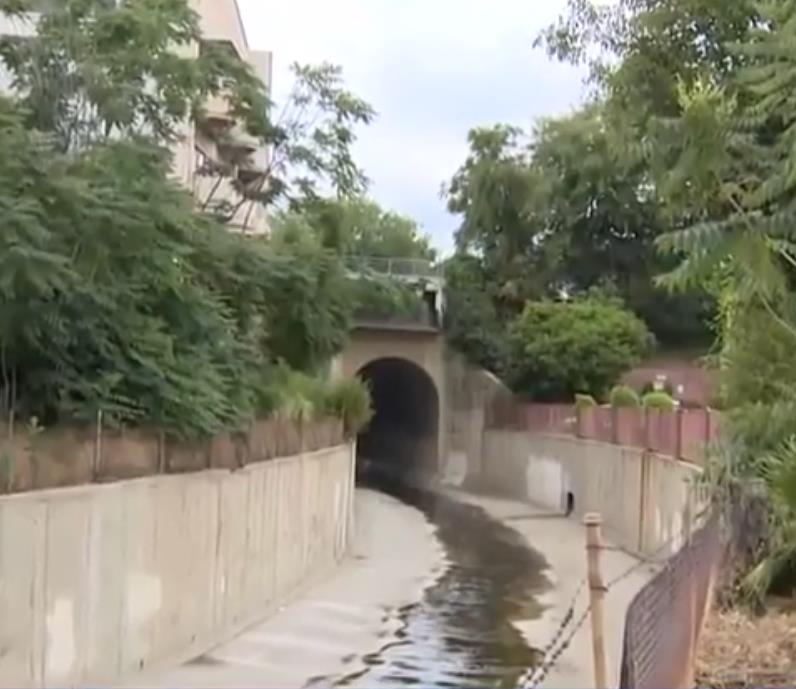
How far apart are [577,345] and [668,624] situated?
39.5 meters

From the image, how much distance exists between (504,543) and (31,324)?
19870 mm

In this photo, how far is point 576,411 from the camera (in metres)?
42.2

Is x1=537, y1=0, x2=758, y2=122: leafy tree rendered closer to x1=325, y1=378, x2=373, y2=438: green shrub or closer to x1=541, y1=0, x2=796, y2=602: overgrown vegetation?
x1=541, y1=0, x2=796, y2=602: overgrown vegetation

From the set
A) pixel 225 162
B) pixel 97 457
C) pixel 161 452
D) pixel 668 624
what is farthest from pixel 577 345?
pixel 668 624

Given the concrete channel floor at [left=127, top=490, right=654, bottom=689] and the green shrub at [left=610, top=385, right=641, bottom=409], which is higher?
the green shrub at [left=610, top=385, right=641, bottom=409]

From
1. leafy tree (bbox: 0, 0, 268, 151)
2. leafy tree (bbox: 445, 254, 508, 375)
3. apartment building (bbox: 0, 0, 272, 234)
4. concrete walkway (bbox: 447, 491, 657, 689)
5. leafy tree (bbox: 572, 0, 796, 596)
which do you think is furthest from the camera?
leafy tree (bbox: 445, 254, 508, 375)

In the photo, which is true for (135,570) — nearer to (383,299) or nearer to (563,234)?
(383,299)

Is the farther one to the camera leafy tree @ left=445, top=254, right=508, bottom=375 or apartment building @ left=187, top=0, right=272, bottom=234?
leafy tree @ left=445, top=254, right=508, bottom=375

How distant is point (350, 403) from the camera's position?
32.5 m

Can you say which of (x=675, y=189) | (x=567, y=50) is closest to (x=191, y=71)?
(x=567, y=50)

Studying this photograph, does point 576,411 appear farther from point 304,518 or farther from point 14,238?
point 14,238

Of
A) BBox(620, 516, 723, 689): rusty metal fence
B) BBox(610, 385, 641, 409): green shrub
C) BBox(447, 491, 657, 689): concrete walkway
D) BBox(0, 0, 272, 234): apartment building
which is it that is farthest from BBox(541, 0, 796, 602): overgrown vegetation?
BBox(610, 385, 641, 409): green shrub

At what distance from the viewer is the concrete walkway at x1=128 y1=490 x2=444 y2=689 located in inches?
617

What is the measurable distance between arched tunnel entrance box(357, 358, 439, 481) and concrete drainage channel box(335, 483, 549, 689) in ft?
69.8
